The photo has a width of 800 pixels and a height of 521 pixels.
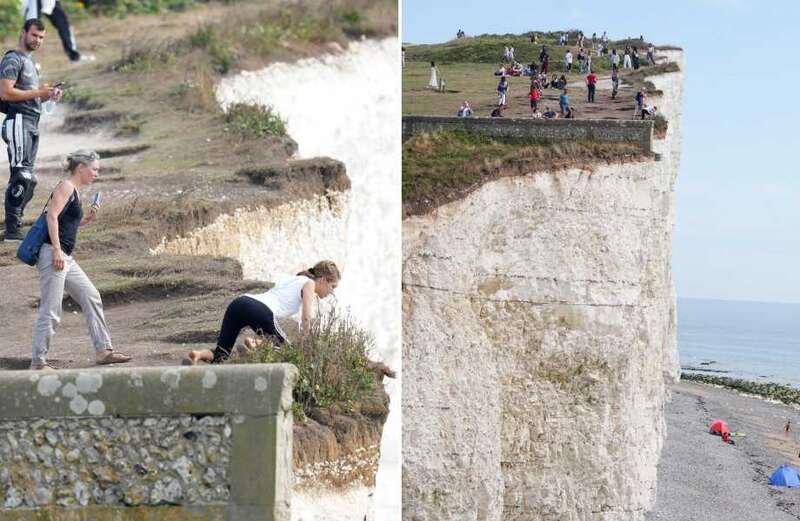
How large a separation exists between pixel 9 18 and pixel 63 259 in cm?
1067

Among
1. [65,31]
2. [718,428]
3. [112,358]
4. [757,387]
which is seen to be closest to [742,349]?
[757,387]

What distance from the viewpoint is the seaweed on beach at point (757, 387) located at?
5464cm

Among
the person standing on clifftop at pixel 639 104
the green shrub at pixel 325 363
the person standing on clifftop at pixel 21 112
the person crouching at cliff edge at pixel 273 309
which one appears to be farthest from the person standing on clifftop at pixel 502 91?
the person crouching at cliff edge at pixel 273 309

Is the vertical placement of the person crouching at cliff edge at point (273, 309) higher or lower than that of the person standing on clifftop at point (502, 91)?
lower

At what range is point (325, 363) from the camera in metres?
9.34

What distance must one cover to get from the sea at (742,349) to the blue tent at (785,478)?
30.3 meters

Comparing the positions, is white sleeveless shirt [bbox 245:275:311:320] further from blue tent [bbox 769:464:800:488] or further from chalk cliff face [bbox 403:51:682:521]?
blue tent [bbox 769:464:800:488]

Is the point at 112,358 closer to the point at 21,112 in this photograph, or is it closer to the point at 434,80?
the point at 21,112

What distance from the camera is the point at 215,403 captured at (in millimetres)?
6207

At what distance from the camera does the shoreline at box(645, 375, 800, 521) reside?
30938 millimetres

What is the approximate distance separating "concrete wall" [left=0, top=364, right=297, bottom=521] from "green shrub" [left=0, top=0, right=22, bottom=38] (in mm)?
12181

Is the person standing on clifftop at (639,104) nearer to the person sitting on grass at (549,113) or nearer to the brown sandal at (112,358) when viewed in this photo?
the person sitting on grass at (549,113)

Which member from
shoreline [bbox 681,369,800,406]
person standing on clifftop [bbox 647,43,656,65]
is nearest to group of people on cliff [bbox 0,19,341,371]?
person standing on clifftop [bbox 647,43,656,65]

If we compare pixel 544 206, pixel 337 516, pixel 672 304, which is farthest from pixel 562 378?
pixel 672 304
